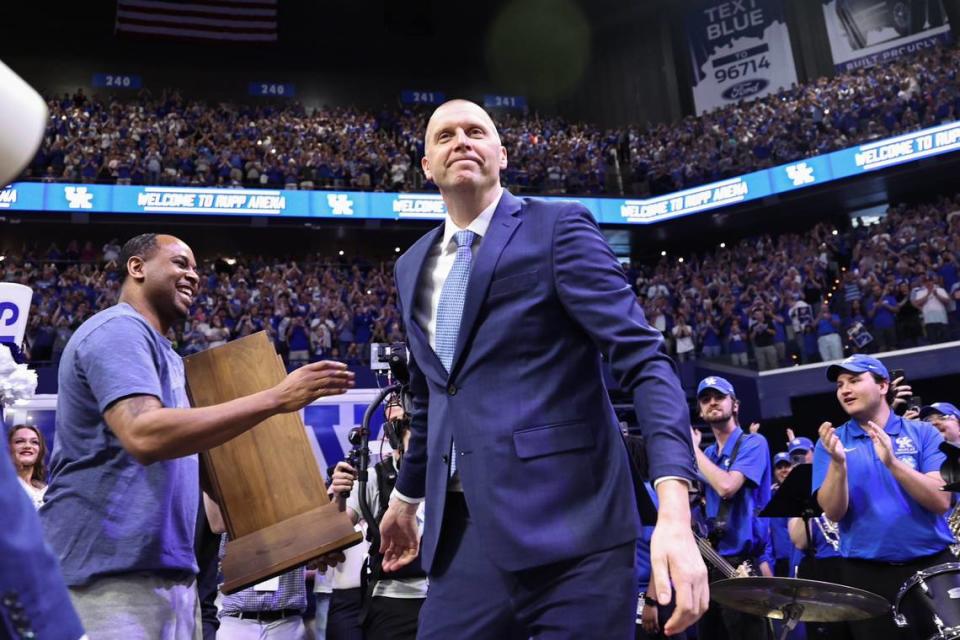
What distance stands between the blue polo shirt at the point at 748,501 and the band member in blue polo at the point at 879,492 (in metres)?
1.16

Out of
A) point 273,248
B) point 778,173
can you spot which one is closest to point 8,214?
point 273,248

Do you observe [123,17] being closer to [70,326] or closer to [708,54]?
[70,326]

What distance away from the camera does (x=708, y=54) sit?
31875 mm

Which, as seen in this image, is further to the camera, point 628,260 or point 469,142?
point 628,260

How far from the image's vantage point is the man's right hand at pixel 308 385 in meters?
2.66

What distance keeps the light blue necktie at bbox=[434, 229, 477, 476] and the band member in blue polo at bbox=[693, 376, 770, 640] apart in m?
4.16

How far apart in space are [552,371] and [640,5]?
32883 mm

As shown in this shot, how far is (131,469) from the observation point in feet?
8.70

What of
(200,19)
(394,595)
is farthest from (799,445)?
(200,19)

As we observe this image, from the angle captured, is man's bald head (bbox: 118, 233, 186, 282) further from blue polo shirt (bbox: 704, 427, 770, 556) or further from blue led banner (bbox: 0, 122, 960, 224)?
blue led banner (bbox: 0, 122, 960, 224)

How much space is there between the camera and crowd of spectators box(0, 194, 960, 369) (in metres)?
16.8

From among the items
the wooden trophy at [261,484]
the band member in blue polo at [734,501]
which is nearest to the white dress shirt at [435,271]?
the wooden trophy at [261,484]

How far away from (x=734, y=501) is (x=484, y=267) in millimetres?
4720

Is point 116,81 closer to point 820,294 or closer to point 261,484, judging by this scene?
point 820,294
